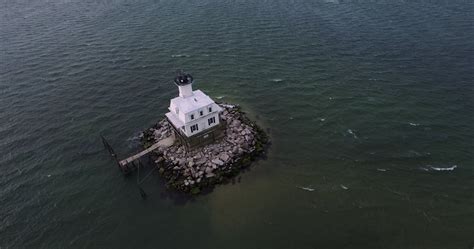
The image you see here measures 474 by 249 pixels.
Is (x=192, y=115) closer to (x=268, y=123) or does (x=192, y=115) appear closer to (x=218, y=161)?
(x=218, y=161)

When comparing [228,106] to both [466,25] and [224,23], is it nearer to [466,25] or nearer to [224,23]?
[224,23]

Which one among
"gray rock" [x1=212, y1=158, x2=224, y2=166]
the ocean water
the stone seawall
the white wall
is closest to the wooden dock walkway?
the stone seawall

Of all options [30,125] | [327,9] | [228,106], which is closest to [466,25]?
[327,9]

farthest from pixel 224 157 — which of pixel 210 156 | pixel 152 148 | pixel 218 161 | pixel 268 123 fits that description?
pixel 268 123

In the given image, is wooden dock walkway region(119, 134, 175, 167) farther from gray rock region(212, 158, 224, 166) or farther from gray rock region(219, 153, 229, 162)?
gray rock region(219, 153, 229, 162)

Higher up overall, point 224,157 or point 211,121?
point 211,121
